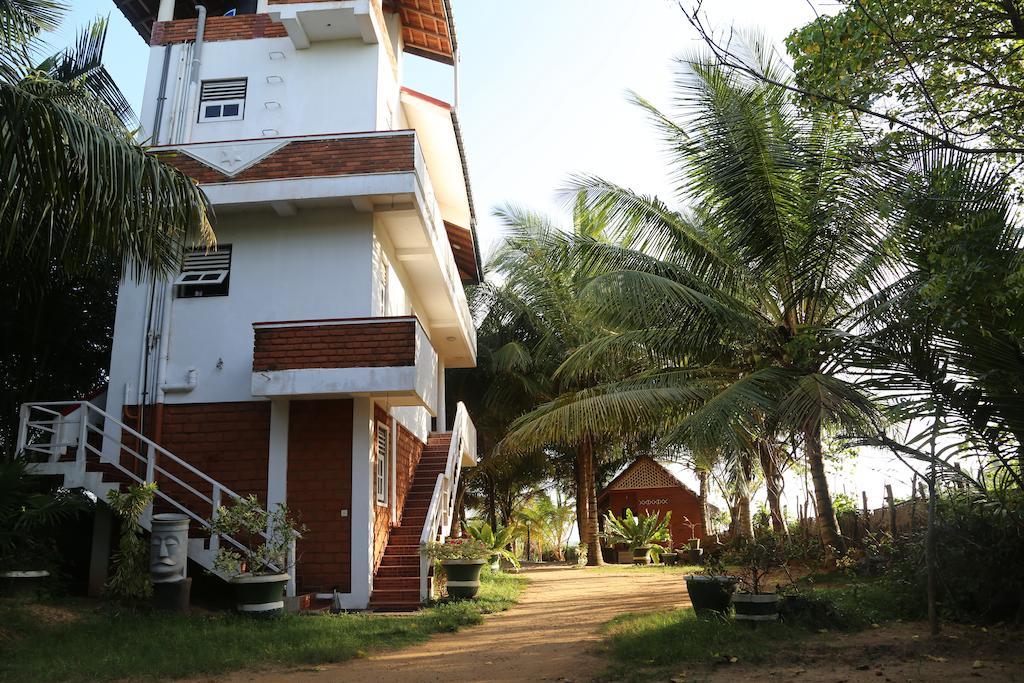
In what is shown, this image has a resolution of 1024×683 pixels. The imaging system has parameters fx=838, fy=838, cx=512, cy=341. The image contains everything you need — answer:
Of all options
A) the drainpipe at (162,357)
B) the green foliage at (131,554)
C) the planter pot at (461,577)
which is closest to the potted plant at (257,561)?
the green foliage at (131,554)

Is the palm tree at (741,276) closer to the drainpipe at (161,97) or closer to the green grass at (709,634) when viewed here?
the green grass at (709,634)

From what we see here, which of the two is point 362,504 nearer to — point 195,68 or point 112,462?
point 112,462

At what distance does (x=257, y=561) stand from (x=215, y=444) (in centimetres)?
307

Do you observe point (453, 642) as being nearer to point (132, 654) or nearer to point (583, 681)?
point (583, 681)

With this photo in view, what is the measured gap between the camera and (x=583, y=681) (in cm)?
695

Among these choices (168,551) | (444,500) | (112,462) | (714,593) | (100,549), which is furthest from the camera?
(444,500)

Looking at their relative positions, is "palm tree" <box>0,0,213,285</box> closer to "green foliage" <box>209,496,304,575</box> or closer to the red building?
"green foliage" <box>209,496,304,575</box>

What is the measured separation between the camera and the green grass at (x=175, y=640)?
7.44m

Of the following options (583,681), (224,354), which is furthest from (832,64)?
(224,354)

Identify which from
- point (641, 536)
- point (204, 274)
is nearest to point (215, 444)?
point (204, 274)

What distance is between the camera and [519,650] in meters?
8.71

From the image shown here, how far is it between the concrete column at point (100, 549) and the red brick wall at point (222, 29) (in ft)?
29.7

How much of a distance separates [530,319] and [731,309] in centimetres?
1154

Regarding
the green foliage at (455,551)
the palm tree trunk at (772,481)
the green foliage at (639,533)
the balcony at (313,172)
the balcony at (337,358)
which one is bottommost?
the green foliage at (455,551)
